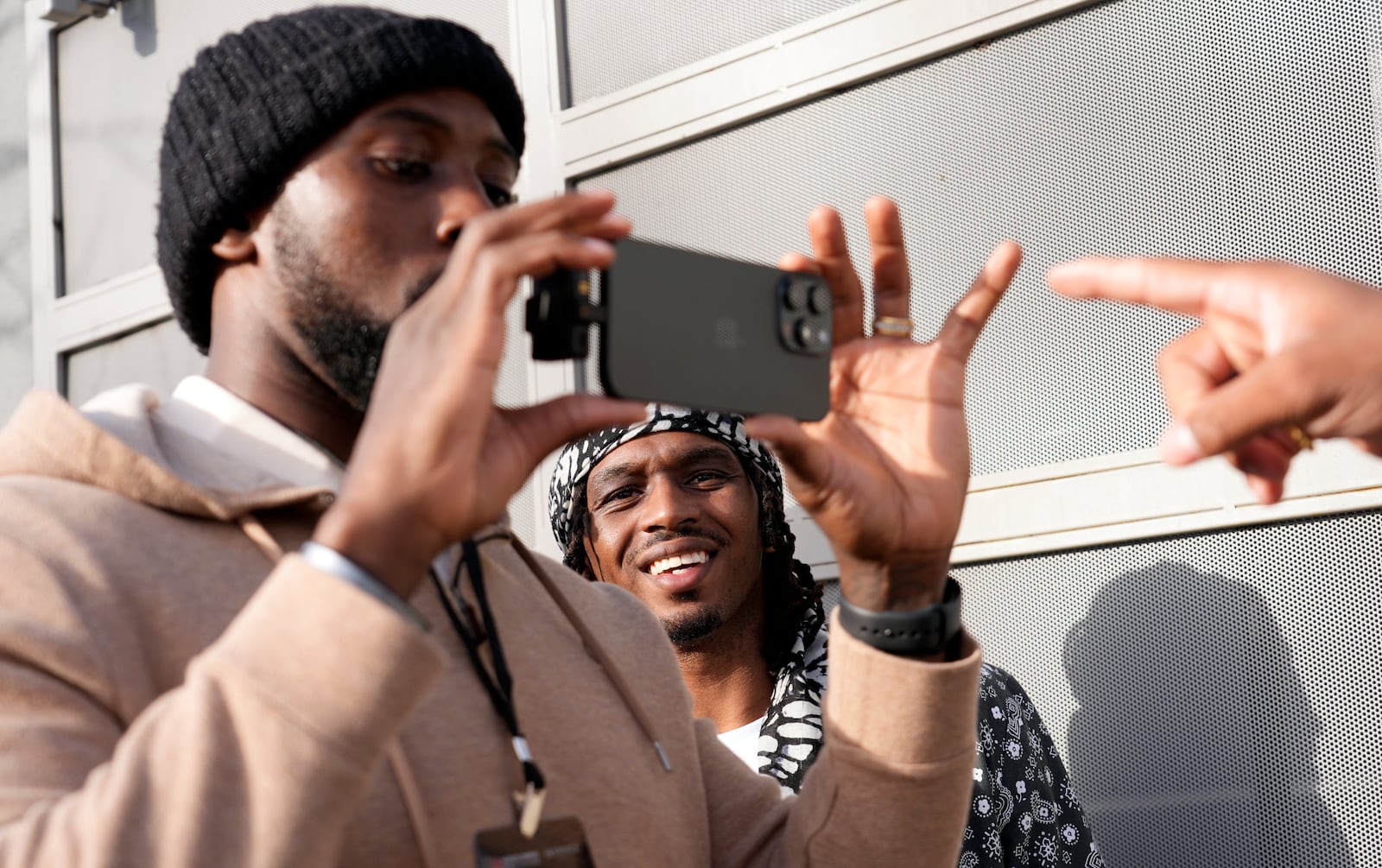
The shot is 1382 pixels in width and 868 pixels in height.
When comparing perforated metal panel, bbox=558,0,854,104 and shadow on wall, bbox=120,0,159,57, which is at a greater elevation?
shadow on wall, bbox=120,0,159,57

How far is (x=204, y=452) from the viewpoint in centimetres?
154

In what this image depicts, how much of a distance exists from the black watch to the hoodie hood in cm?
58

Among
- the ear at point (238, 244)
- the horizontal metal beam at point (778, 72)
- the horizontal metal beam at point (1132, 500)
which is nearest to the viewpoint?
the ear at point (238, 244)

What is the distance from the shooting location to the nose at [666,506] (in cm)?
344

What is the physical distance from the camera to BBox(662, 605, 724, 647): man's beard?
3396 millimetres

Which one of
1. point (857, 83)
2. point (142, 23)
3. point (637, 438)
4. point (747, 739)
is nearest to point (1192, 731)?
point (747, 739)

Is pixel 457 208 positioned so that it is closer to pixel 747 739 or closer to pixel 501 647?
pixel 501 647

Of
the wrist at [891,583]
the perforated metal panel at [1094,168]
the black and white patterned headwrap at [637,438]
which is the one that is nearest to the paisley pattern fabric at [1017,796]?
the perforated metal panel at [1094,168]

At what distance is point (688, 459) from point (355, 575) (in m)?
2.37

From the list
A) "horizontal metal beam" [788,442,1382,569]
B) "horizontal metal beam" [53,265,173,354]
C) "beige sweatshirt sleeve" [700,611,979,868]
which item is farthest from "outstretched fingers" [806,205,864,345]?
"horizontal metal beam" [53,265,173,354]

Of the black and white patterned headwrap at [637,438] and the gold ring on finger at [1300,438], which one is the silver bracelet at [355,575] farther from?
the black and white patterned headwrap at [637,438]

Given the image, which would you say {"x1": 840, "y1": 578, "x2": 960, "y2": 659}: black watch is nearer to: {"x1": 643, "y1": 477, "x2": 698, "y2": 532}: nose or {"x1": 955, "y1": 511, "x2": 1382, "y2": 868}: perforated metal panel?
{"x1": 955, "y1": 511, "x2": 1382, "y2": 868}: perforated metal panel

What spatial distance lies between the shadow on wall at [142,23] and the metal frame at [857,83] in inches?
30.5

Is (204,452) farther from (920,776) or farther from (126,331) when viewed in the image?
(126,331)
